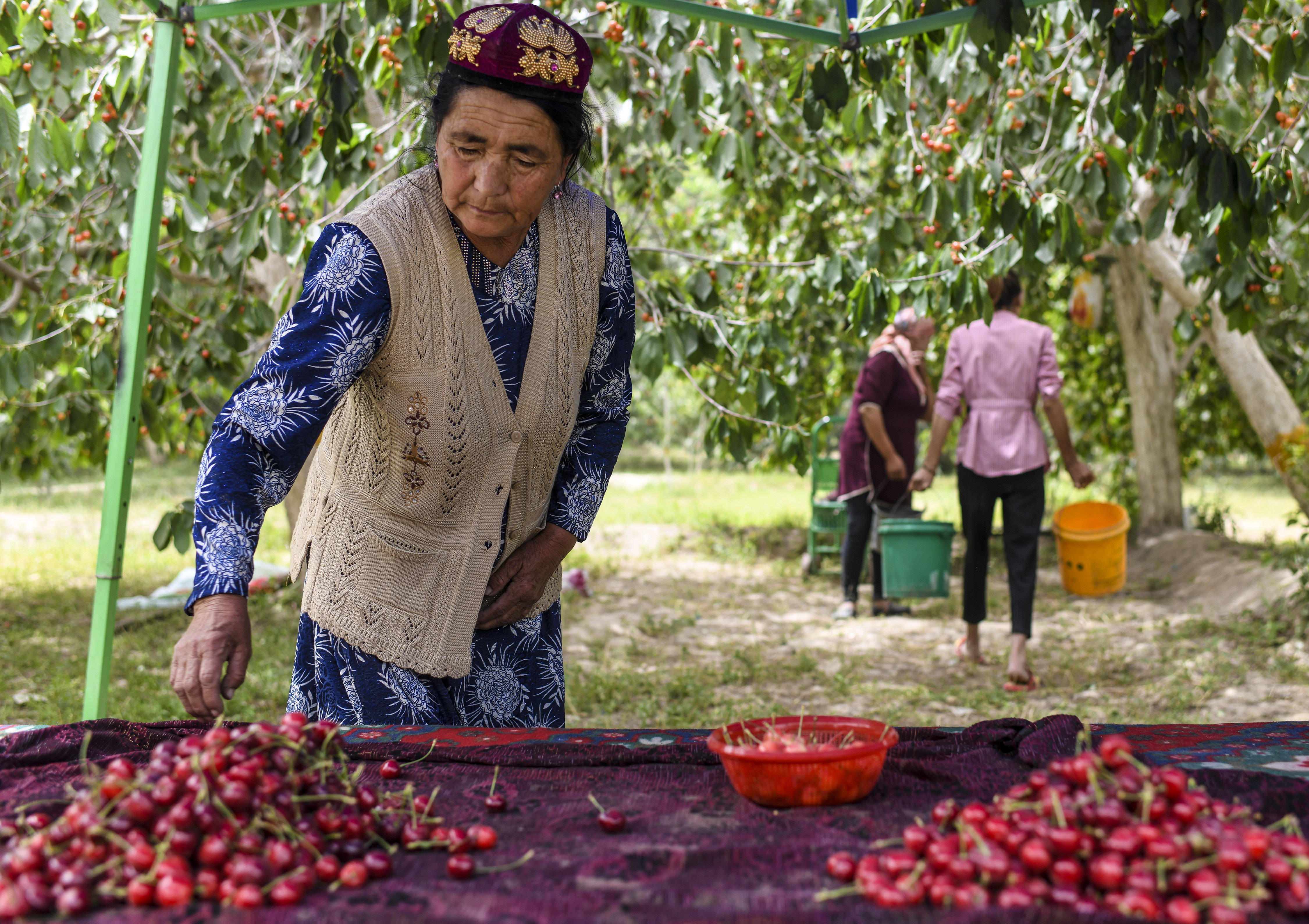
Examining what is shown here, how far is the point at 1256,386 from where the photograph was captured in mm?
5984

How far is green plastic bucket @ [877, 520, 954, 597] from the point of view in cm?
583

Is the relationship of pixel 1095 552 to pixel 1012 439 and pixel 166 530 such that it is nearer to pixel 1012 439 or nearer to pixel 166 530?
pixel 1012 439

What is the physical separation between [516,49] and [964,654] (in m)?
4.27

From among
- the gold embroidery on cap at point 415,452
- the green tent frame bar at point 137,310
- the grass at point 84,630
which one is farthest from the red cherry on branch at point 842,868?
the grass at point 84,630

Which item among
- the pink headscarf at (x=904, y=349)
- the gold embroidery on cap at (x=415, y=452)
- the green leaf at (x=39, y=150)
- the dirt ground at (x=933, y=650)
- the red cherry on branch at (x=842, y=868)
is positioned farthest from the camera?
the pink headscarf at (x=904, y=349)

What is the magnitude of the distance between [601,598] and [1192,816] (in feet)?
19.1

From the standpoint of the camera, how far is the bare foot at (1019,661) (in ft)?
15.4

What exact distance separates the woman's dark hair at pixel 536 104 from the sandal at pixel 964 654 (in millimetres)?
3947

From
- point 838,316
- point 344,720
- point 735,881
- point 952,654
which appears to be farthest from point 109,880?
point 838,316

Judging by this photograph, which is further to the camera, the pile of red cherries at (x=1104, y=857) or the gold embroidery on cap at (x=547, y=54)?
the gold embroidery on cap at (x=547, y=54)

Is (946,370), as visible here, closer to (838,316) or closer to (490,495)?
(838,316)

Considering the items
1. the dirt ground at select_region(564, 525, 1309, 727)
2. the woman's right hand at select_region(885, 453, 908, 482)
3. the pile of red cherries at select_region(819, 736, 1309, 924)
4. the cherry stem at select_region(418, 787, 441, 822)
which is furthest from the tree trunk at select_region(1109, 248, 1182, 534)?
the cherry stem at select_region(418, 787, 441, 822)

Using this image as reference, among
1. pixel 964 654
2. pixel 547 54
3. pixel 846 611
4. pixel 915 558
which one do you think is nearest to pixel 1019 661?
pixel 964 654

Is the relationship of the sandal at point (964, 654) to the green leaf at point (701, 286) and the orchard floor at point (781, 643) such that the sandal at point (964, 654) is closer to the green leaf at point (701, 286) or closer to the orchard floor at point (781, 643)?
the orchard floor at point (781, 643)
